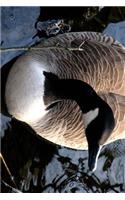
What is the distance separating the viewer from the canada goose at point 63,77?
147cm

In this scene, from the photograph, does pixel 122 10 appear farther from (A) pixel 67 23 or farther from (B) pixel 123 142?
(B) pixel 123 142

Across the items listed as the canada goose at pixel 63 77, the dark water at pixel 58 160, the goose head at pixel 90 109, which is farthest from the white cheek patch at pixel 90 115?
the dark water at pixel 58 160

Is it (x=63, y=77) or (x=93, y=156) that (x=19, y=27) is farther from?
(x=93, y=156)

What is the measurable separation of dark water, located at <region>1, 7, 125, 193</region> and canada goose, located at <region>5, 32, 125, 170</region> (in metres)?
0.24

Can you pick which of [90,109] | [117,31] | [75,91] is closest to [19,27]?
[117,31]

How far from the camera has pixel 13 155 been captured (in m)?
1.82

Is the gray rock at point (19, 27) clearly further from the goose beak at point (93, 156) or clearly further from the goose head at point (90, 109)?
the goose beak at point (93, 156)

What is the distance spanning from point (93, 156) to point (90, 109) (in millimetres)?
113

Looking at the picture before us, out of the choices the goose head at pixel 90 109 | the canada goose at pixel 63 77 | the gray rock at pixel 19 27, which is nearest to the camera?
the goose head at pixel 90 109

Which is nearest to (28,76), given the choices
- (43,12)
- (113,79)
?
(113,79)

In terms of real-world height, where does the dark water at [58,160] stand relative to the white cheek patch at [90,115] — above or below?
below

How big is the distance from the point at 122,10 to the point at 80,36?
23 centimetres

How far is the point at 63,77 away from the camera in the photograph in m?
1.47

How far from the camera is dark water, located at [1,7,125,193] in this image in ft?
5.87
